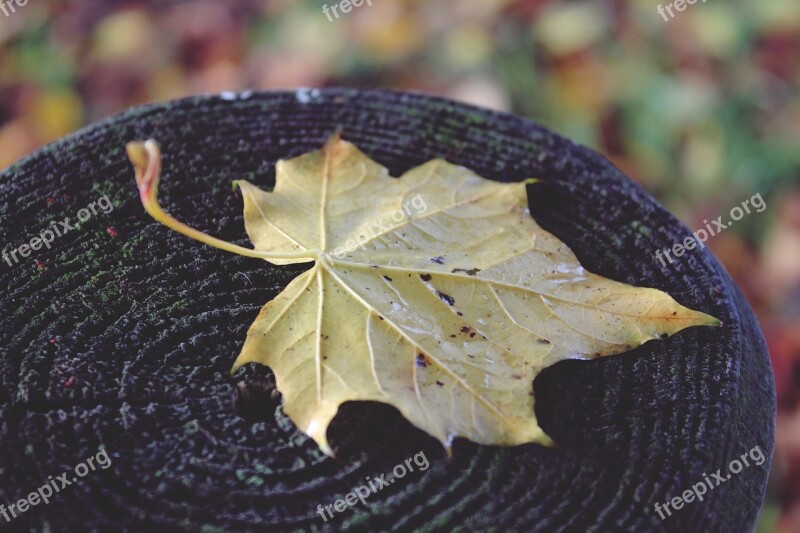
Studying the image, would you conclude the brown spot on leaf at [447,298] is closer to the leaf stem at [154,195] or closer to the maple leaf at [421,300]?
the maple leaf at [421,300]

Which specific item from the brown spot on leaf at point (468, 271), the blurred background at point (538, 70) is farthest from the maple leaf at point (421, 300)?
the blurred background at point (538, 70)

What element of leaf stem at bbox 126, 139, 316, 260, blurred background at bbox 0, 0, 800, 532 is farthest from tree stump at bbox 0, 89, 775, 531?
blurred background at bbox 0, 0, 800, 532

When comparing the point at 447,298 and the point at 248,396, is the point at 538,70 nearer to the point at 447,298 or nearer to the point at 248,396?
the point at 447,298

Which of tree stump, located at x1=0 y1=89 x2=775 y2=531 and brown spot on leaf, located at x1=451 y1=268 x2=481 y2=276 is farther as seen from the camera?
brown spot on leaf, located at x1=451 y1=268 x2=481 y2=276

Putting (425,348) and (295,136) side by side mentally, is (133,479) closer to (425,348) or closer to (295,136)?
(425,348)

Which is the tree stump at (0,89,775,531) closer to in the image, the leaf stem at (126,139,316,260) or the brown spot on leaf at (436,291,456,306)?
the leaf stem at (126,139,316,260)
